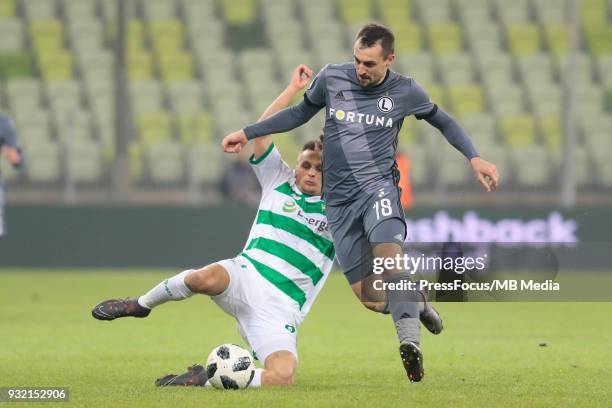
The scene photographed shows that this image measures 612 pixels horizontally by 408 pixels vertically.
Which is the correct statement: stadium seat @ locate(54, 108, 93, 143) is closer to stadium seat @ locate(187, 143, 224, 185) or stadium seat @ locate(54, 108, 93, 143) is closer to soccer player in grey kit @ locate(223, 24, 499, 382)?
stadium seat @ locate(187, 143, 224, 185)

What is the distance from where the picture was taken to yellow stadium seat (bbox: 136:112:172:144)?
24.0m

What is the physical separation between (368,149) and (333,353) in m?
2.93

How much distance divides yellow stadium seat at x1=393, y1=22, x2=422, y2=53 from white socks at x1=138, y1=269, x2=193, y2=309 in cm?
1906

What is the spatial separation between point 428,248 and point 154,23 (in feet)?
61.1

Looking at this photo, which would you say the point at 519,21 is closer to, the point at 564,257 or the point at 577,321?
the point at 564,257

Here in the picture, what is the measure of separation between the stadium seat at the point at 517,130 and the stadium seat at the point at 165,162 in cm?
573

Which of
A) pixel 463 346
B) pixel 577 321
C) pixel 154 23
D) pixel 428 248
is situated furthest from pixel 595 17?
pixel 428 248

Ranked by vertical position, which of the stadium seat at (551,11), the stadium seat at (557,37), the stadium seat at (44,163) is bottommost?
the stadium seat at (44,163)

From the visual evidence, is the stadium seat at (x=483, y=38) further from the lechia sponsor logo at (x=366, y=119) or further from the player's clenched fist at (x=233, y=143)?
the player's clenched fist at (x=233, y=143)

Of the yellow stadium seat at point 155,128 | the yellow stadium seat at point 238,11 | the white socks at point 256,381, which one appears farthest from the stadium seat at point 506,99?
the white socks at point 256,381

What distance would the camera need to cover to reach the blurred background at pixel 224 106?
68.2 ft

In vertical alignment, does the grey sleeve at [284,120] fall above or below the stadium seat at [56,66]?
above

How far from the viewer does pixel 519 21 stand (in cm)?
2775

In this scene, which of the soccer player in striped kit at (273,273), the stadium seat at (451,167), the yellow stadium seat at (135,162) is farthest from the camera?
the yellow stadium seat at (135,162)
